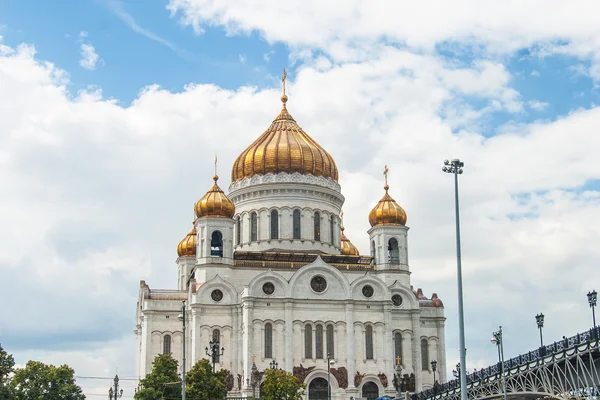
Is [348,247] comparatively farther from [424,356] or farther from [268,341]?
[268,341]

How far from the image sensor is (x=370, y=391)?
7019 centimetres

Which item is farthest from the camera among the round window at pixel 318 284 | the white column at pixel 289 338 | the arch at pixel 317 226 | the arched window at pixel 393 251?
the arch at pixel 317 226

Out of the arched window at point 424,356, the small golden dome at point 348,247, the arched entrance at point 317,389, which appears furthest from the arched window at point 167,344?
the small golden dome at point 348,247

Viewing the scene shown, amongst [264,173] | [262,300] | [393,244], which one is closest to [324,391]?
[262,300]

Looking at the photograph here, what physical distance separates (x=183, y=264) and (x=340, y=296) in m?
19.1

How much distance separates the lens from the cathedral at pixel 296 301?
69.2 meters

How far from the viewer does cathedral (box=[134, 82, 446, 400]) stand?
69250 millimetres

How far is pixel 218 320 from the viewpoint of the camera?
70.0 meters

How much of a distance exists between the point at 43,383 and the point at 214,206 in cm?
1884

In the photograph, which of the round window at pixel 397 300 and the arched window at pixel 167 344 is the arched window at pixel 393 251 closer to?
the round window at pixel 397 300

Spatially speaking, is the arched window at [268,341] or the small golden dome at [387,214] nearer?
the arched window at [268,341]

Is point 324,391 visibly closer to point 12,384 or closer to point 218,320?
point 218,320

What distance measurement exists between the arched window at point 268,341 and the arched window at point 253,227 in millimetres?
9822

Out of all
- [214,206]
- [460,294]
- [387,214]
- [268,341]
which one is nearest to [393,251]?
[387,214]
